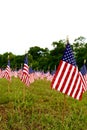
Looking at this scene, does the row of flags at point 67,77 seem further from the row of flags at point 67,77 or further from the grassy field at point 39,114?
the grassy field at point 39,114

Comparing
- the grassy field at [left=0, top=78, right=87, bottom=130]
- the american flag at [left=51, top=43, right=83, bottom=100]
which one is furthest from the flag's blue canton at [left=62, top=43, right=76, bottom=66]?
the grassy field at [left=0, top=78, right=87, bottom=130]

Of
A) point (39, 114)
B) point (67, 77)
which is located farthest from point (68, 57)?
point (39, 114)

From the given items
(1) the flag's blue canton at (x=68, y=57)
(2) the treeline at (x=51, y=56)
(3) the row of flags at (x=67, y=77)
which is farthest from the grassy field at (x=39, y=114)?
(2) the treeline at (x=51, y=56)

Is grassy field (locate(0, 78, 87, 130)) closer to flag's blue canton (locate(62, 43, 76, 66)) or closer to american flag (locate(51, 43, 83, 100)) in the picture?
american flag (locate(51, 43, 83, 100))

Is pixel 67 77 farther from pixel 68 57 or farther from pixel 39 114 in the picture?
pixel 39 114

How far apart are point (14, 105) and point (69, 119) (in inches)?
104

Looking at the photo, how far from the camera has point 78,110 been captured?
19109 mm

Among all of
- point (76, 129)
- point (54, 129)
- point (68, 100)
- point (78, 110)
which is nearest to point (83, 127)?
point (76, 129)

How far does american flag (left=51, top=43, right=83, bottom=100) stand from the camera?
1302cm

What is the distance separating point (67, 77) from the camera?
13125 millimetres

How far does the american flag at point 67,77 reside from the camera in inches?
512

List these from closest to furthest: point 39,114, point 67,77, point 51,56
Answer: point 67,77, point 39,114, point 51,56

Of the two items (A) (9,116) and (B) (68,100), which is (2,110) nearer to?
(A) (9,116)

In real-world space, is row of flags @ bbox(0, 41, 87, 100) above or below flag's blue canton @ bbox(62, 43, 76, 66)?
below
